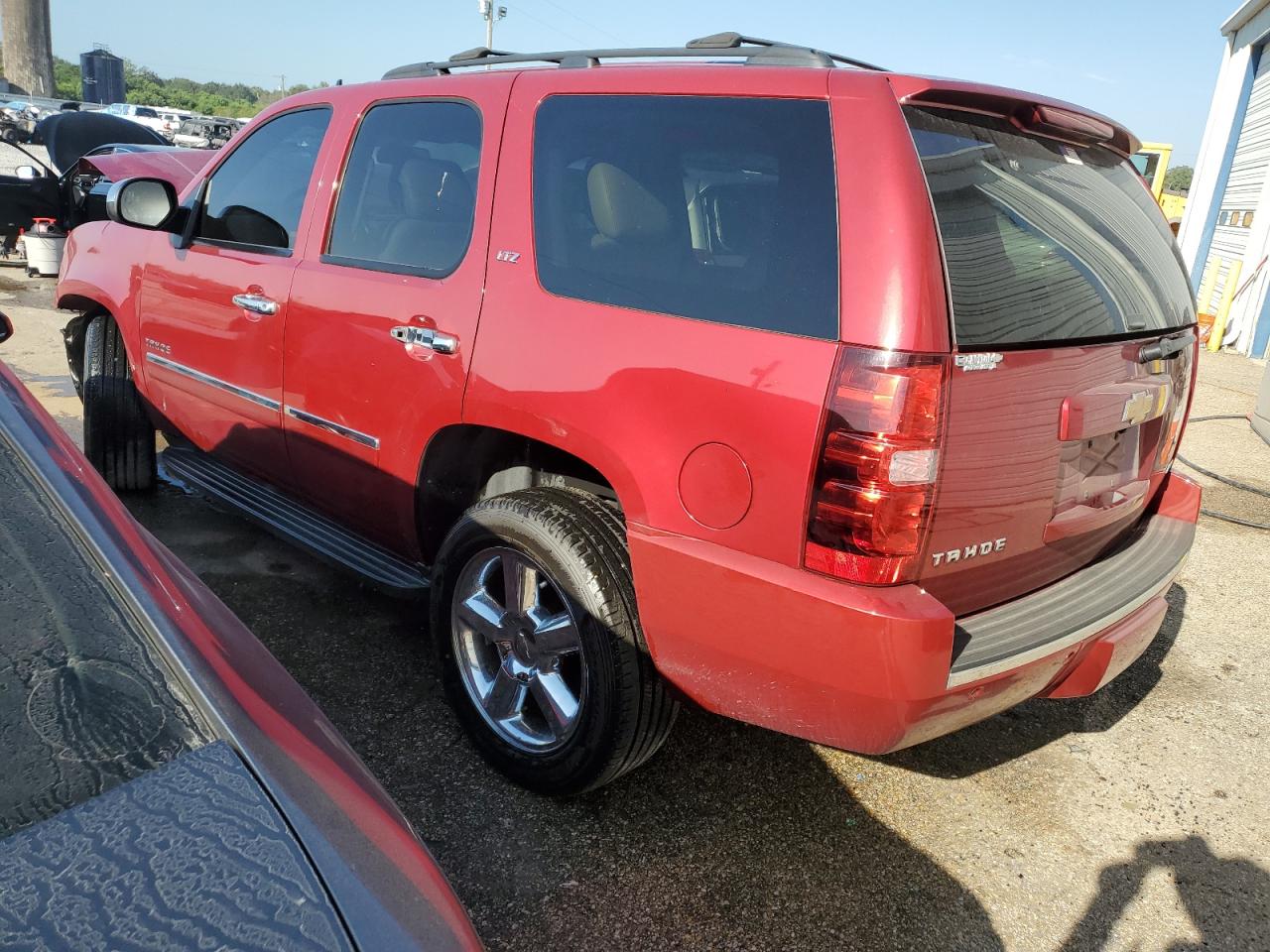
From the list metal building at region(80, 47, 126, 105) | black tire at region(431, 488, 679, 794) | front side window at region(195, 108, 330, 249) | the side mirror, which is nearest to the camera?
black tire at region(431, 488, 679, 794)

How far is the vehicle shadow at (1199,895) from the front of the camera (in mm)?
2318

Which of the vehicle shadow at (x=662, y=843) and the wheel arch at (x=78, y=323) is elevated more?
the wheel arch at (x=78, y=323)

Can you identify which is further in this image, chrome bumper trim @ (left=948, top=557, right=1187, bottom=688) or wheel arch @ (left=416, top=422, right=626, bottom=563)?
wheel arch @ (left=416, top=422, right=626, bottom=563)

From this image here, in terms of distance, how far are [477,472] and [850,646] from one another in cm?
141

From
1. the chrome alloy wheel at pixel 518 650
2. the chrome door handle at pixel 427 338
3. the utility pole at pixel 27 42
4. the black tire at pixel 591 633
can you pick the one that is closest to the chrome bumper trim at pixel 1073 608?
the black tire at pixel 591 633

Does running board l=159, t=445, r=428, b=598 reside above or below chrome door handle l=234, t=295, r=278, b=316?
below

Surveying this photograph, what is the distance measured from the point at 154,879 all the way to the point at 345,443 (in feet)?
7.06

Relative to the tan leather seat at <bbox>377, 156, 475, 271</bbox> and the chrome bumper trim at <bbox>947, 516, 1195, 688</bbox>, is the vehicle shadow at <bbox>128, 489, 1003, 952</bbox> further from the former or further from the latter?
the tan leather seat at <bbox>377, 156, 475, 271</bbox>

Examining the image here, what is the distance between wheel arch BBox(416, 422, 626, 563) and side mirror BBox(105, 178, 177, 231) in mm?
1748

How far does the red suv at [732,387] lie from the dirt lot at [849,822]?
239 mm

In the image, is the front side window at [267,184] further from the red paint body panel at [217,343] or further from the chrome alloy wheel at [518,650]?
the chrome alloy wheel at [518,650]

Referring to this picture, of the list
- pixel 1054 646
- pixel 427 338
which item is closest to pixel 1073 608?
pixel 1054 646

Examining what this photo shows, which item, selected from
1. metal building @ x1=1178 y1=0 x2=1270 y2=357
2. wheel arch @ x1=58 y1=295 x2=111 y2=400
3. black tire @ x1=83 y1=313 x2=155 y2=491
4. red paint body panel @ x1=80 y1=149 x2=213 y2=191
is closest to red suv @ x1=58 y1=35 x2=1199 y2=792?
black tire @ x1=83 y1=313 x2=155 y2=491

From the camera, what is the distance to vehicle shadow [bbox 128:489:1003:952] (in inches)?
88.2
